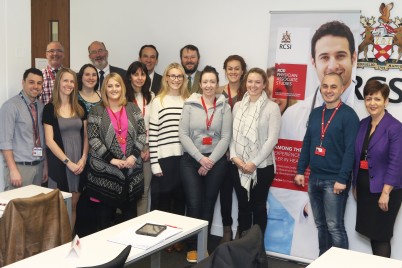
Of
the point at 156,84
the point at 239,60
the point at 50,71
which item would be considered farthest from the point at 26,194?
the point at 239,60

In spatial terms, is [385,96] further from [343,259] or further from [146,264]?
[146,264]

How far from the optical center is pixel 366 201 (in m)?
3.65

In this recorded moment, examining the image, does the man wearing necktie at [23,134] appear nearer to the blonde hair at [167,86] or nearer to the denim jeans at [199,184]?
the blonde hair at [167,86]

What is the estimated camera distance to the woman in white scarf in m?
4.09

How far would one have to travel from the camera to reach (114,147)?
3.98 m

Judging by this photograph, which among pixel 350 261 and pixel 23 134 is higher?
pixel 23 134

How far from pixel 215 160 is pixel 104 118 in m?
1.01

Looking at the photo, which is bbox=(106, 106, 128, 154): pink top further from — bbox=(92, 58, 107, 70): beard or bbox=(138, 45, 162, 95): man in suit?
bbox=(92, 58, 107, 70): beard

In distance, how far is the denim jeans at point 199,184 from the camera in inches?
164

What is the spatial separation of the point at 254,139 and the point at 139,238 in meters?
Answer: 1.71

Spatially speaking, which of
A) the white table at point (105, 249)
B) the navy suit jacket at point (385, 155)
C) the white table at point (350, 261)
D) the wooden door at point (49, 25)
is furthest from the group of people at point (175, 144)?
the wooden door at point (49, 25)

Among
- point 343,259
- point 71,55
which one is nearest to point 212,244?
point 343,259

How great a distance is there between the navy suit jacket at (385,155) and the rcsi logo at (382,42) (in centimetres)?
67

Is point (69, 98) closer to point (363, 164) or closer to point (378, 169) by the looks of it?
point (363, 164)
